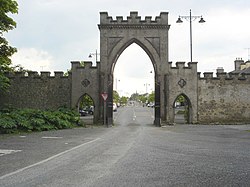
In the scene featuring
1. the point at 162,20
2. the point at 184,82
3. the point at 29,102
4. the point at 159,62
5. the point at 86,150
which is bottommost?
the point at 86,150

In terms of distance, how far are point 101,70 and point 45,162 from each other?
68.4 ft

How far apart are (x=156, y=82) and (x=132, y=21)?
652 centimetres

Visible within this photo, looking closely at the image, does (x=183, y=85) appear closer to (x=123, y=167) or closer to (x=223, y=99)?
(x=223, y=99)

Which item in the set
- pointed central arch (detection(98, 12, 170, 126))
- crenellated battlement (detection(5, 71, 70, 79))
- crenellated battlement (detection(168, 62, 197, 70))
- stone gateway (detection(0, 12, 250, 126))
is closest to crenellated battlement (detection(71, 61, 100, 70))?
stone gateway (detection(0, 12, 250, 126))

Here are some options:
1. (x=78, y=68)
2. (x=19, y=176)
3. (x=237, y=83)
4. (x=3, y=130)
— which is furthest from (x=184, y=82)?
(x=19, y=176)

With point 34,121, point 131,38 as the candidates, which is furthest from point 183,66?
point 34,121

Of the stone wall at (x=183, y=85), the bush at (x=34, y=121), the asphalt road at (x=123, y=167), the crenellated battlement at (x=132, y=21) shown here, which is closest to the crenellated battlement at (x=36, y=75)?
the bush at (x=34, y=121)

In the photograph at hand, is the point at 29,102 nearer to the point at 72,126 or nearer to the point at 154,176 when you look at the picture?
the point at 72,126

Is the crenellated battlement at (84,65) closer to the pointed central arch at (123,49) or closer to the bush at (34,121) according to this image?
the pointed central arch at (123,49)

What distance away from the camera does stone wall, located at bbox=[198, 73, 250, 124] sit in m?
29.8

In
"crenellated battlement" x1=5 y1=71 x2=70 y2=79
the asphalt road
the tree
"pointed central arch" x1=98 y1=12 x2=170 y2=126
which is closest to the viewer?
the asphalt road

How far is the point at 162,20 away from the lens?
29.9 m

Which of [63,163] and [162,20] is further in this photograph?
[162,20]

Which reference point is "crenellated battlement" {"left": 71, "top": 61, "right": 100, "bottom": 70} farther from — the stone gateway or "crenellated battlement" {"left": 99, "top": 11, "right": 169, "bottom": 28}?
"crenellated battlement" {"left": 99, "top": 11, "right": 169, "bottom": 28}
